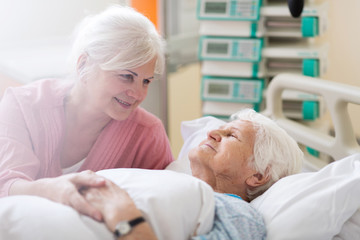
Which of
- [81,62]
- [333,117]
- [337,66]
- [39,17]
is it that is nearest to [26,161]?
[81,62]

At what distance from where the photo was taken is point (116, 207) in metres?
1.18

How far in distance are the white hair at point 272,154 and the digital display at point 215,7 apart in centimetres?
136

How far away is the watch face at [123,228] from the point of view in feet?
3.72

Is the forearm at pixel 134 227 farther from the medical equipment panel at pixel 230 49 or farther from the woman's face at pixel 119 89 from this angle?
the medical equipment panel at pixel 230 49

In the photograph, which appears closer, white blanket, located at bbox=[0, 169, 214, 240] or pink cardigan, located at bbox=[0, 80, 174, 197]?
white blanket, located at bbox=[0, 169, 214, 240]

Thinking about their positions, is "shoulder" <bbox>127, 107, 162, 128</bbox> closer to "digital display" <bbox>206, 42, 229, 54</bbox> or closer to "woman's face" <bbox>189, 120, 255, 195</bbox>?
"woman's face" <bbox>189, 120, 255, 195</bbox>

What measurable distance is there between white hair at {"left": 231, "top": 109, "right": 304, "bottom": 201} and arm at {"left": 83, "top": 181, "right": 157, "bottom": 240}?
1.75ft

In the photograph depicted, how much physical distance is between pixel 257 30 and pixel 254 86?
335 mm

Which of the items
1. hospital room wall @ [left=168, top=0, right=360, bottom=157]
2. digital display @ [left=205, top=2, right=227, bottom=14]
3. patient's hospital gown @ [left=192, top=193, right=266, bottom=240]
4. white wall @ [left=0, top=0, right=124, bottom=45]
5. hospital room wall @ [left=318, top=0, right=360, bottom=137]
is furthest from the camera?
hospital room wall @ [left=318, top=0, right=360, bottom=137]

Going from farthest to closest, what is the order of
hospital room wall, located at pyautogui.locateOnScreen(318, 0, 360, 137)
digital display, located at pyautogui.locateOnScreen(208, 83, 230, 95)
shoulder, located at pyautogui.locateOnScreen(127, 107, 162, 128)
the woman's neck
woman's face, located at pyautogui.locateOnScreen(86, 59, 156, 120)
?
hospital room wall, located at pyautogui.locateOnScreen(318, 0, 360, 137)
digital display, located at pyautogui.locateOnScreen(208, 83, 230, 95)
shoulder, located at pyautogui.locateOnScreen(127, 107, 162, 128)
the woman's neck
woman's face, located at pyautogui.locateOnScreen(86, 59, 156, 120)

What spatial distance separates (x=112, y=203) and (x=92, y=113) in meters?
Result: 0.67

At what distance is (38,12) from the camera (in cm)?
262

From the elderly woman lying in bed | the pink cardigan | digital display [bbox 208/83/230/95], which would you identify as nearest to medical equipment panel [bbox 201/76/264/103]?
digital display [bbox 208/83/230/95]

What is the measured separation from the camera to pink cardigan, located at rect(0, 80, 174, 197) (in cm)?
162
